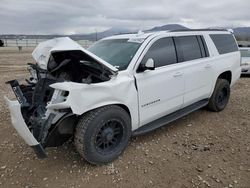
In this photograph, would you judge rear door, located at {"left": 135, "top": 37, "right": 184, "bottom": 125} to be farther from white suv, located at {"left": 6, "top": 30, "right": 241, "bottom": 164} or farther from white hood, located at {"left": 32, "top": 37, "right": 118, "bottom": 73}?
white hood, located at {"left": 32, "top": 37, "right": 118, "bottom": 73}

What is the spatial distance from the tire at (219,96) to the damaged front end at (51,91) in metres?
3.00

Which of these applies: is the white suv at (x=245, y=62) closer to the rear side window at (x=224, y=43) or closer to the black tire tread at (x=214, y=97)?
the rear side window at (x=224, y=43)

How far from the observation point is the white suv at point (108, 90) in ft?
10.8

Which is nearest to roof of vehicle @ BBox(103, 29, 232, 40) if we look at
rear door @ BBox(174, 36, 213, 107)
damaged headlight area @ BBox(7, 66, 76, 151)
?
rear door @ BBox(174, 36, 213, 107)

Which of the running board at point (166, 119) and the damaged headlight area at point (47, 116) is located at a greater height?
the damaged headlight area at point (47, 116)

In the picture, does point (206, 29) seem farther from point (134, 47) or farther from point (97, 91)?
point (97, 91)

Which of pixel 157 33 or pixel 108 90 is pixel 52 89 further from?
pixel 157 33

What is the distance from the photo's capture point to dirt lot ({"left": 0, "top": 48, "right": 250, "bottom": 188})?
3.33m

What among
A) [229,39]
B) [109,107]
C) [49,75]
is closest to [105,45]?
[49,75]

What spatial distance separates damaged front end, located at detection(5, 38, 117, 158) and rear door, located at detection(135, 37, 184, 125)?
65 cm

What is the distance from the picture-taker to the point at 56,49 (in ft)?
11.1

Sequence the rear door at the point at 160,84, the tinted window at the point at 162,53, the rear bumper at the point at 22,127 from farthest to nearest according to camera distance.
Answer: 1. the tinted window at the point at 162,53
2. the rear door at the point at 160,84
3. the rear bumper at the point at 22,127

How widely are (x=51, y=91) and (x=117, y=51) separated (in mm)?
1309

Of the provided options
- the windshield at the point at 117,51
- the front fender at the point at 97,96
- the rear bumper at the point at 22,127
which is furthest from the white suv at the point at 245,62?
the rear bumper at the point at 22,127
